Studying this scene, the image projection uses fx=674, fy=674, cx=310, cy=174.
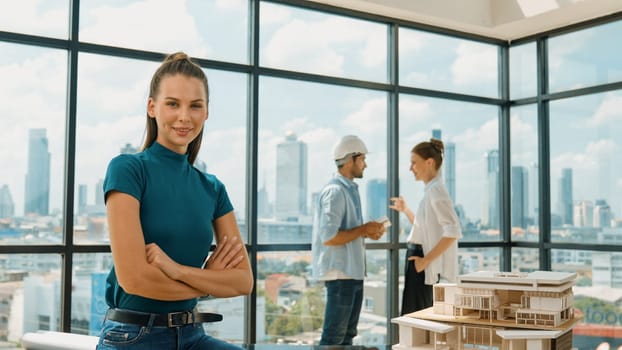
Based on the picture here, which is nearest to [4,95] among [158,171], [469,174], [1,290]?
[1,290]

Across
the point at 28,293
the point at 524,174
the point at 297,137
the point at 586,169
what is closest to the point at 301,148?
the point at 297,137

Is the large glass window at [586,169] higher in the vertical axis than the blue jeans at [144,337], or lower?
higher

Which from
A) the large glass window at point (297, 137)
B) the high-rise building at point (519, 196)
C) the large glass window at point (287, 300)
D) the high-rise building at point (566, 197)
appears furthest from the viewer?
the high-rise building at point (519, 196)

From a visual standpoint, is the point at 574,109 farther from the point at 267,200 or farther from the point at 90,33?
the point at 90,33

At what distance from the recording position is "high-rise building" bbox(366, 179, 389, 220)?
4984 millimetres

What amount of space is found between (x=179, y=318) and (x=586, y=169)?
4505 mm

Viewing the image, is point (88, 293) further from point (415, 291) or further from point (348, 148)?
point (415, 291)

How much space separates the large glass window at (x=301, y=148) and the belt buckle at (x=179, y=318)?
3.01 meters

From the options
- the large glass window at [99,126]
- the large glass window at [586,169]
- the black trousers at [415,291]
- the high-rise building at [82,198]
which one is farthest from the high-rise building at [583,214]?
the high-rise building at [82,198]

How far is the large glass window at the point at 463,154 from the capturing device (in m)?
5.23

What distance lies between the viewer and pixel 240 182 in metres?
4.45

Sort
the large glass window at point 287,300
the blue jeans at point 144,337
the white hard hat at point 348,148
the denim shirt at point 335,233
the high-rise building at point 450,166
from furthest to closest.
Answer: the high-rise building at point 450,166, the large glass window at point 287,300, the white hard hat at point 348,148, the denim shirt at point 335,233, the blue jeans at point 144,337

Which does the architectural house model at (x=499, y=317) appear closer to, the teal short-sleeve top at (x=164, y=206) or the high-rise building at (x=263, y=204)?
the teal short-sleeve top at (x=164, y=206)

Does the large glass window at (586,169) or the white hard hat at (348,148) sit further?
the large glass window at (586,169)
